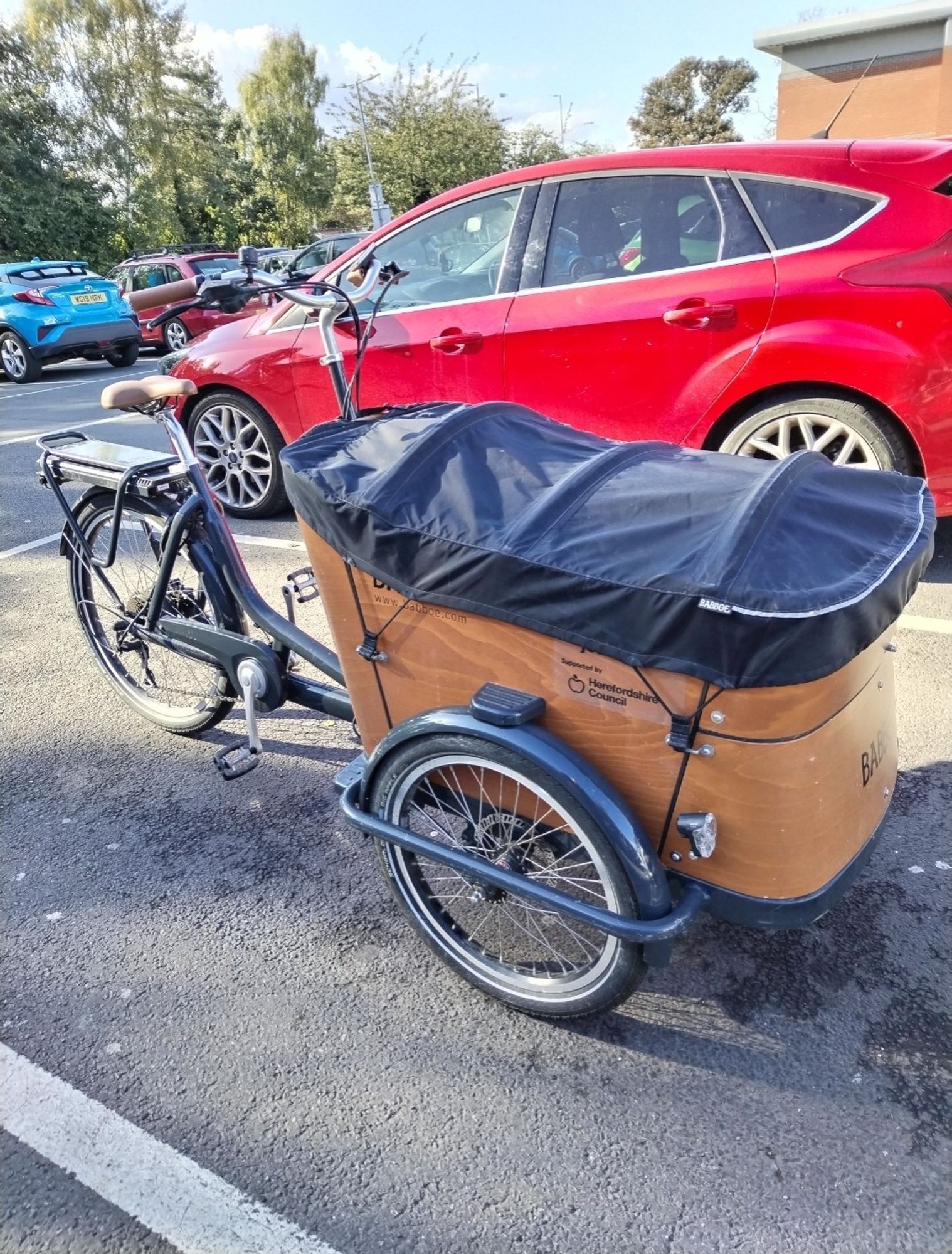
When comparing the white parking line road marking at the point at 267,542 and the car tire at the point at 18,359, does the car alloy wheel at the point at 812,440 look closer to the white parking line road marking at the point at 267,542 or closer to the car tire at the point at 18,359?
the white parking line road marking at the point at 267,542

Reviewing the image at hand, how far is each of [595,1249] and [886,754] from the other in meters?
1.16

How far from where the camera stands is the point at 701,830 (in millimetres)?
1652

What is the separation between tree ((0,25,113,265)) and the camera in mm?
23328

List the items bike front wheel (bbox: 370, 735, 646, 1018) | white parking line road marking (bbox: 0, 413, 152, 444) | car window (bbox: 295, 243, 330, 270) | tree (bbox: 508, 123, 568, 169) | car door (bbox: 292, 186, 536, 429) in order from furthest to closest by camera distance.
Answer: tree (bbox: 508, 123, 568, 169), car window (bbox: 295, 243, 330, 270), white parking line road marking (bbox: 0, 413, 152, 444), car door (bbox: 292, 186, 536, 429), bike front wheel (bbox: 370, 735, 646, 1018)

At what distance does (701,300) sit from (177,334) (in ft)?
40.0

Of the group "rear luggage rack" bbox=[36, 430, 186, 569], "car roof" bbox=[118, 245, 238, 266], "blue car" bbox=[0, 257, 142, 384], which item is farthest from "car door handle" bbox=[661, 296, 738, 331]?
"car roof" bbox=[118, 245, 238, 266]

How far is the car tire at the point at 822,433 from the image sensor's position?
3678 millimetres

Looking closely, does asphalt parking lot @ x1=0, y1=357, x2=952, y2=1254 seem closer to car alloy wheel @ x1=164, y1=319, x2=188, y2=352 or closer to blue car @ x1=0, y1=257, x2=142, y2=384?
blue car @ x1=0, y1=257, x2=142, y2=384

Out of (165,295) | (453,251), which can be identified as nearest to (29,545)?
(453,251)

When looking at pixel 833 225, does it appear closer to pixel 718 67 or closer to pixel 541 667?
A: pixel 541 667

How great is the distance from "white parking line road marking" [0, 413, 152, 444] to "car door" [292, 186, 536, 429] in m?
4.28

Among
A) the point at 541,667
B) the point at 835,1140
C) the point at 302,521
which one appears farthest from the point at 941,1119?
the point at 302,521

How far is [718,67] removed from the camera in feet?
144

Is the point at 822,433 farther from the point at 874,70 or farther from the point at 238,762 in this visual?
the point at 874,70
